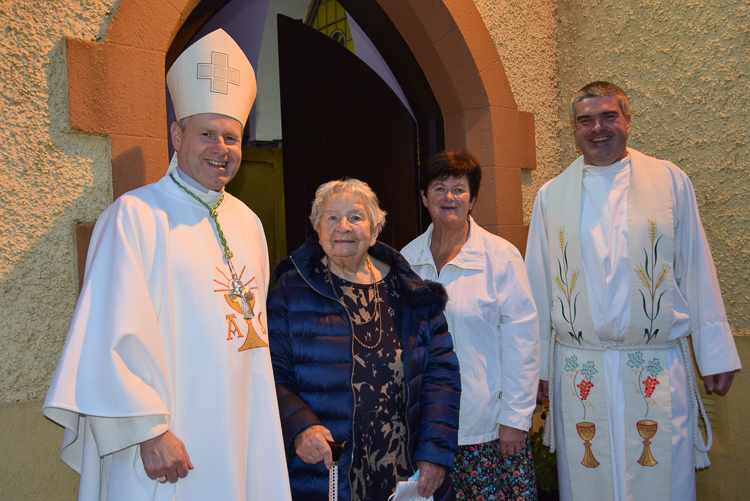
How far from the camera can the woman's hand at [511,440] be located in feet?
8.20

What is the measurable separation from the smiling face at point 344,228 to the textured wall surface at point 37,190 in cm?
88

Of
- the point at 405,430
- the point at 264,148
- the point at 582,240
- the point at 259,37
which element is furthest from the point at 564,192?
the point at 259,37

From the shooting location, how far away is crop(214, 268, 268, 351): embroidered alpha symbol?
6.42 feet

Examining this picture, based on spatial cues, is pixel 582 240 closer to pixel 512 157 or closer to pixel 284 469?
pixel 512 157

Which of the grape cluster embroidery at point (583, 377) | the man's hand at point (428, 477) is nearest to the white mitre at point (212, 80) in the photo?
the man's hand at point (428, 477)

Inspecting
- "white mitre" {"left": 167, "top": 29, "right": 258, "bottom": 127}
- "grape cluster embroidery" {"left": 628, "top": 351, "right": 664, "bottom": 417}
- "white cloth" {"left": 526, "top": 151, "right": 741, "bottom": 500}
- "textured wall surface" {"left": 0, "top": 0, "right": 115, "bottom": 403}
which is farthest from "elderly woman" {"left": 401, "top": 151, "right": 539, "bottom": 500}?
"textured wall surface" {"left": 0, "top": 0, "right": 115, "bottom": 403}

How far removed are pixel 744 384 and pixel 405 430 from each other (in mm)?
2264

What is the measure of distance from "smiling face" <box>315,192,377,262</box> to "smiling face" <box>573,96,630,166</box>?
126 cm

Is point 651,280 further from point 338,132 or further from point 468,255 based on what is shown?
point 338,132

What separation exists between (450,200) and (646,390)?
1.19m

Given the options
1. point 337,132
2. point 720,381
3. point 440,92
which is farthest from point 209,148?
point 720,381

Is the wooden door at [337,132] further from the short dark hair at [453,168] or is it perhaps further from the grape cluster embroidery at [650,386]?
the grape cluster embroidery at [650,386]

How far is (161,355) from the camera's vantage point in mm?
1755

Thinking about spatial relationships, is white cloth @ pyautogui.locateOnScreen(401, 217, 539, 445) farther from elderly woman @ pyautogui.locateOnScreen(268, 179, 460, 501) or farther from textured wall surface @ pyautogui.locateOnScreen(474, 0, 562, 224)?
textured wall surface @ pyautogui.locateOnScreen(474, 0, 562, 224)
